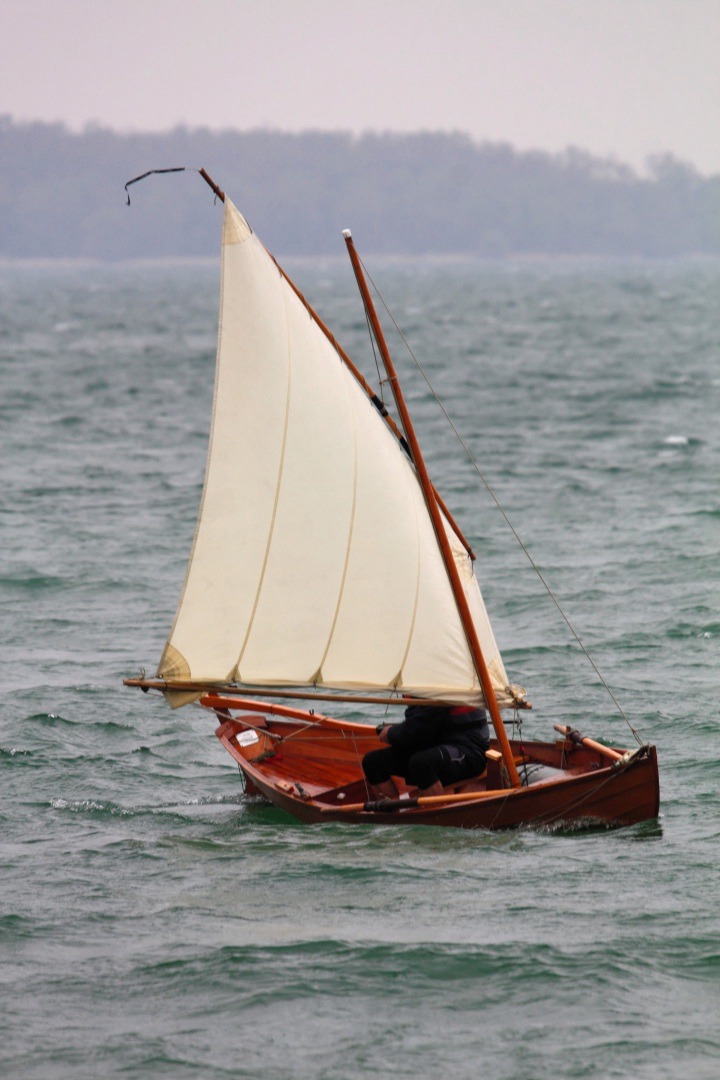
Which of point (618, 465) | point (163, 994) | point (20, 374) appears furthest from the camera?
point (20, 374)

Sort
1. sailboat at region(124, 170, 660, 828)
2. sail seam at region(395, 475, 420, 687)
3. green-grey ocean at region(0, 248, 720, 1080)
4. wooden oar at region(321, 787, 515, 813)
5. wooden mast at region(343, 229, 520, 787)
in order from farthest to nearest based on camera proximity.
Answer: sail seam at region(395, 475, 420, 687) < sailboat at region(124, 170, 660, 828) < wooden mast at region(343, 229, 520, 787) < wooden oar at region(321, 787, 515, 813) < green-grey ocean at region(0, 248, 720, 1080)

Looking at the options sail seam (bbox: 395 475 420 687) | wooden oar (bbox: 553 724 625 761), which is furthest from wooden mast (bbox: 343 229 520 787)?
wooden oar (bbox: 553 724 625 761)

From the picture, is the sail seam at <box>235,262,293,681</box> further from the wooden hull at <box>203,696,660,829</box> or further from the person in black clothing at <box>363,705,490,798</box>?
the person in black clothing at <box>363,705,490,798</box>

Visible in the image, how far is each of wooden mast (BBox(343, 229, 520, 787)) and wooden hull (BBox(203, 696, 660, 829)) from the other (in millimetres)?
455

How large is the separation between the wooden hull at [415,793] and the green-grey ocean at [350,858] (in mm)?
205

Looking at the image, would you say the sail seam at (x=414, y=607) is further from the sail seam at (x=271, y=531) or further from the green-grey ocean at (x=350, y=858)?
the green-grey ocean at (x=350, y=858)

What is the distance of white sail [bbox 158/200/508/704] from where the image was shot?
13.9 metres

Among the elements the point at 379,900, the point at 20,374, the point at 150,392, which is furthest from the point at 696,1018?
the point at 20,374

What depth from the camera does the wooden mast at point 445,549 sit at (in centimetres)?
1355

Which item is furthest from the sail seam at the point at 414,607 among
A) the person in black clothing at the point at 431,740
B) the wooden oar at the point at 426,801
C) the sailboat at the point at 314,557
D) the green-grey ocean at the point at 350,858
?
the green-grey ocean at the point at 350,858

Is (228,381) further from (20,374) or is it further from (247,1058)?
(20,374)

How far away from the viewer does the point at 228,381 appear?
1380 centimetres

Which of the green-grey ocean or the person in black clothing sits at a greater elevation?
the person in black clothing

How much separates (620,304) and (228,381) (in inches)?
3728
